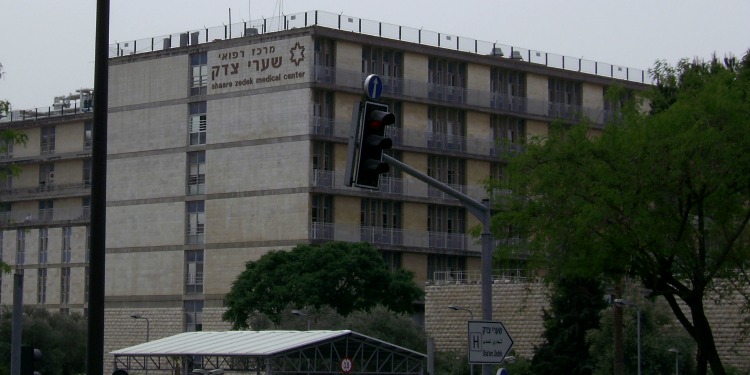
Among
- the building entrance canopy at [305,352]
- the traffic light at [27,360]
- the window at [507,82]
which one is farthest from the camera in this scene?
the window at [507,82]

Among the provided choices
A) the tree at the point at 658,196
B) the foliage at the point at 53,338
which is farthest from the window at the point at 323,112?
the tree at the point at 658,196

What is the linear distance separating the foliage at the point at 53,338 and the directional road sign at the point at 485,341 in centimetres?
6273

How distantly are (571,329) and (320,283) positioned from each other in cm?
1403

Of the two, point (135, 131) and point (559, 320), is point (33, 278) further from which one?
point (559, 320)

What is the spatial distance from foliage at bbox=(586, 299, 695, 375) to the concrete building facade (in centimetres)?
2292

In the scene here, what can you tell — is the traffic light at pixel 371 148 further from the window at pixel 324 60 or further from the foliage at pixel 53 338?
the foliage at pixel 53 338

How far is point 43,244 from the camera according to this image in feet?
339

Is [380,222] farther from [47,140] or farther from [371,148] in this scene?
[371,148]

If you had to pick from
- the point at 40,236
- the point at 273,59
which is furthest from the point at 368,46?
the point at 40,236

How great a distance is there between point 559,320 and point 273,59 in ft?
84.9

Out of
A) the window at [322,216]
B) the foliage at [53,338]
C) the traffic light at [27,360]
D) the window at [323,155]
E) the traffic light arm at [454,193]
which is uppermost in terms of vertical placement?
the window at [323,155]

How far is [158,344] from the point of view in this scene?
5412cm

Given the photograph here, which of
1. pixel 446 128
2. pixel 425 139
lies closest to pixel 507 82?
pixel 446 128

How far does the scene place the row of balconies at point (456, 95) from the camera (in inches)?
3248
